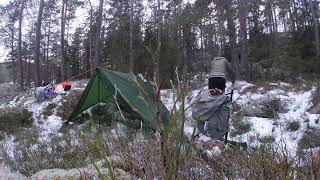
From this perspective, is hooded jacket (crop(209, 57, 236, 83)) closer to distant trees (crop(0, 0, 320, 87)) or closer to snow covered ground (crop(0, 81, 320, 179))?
snow covered ground (crop(0, 81, 320, 179))

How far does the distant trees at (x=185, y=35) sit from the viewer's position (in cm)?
1683

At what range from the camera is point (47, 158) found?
16.2 feet

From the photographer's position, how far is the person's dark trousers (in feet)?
23.3

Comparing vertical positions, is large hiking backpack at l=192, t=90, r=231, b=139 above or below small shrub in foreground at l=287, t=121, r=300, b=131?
above

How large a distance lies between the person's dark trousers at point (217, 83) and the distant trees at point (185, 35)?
11.7 feet

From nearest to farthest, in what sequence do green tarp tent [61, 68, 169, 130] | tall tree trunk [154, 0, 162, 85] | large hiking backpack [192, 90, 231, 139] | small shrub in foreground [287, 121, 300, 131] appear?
tall tree trunk [154, 0, 162, 85]
large hiking backpack [192, 90, 231, 139]
small shrub in foreground [287, 121, 300, 131]
green tarp tent [61, 68, 169, 130]

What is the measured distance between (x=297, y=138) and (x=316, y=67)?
40.0 ft

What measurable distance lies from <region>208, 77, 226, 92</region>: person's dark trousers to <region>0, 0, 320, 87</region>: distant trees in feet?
11.7

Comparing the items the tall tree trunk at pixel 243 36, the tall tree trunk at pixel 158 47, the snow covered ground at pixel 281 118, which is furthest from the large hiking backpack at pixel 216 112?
the tall tree trunk at pixel 243 36

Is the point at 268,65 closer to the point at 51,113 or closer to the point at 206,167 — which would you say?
the point at 51,113

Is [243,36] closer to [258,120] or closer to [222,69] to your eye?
[258,120]

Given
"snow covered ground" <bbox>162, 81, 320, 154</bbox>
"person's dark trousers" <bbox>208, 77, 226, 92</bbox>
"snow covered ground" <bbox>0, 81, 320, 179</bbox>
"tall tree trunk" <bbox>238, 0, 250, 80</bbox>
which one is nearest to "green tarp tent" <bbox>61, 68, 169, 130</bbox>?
"snow covered ground" <bbox>0, 81, 320, 179</bbox>

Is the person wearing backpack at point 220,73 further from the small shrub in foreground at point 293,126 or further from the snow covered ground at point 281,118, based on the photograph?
the small shrub in foreground at point 293,126

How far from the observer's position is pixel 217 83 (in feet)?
23.5
